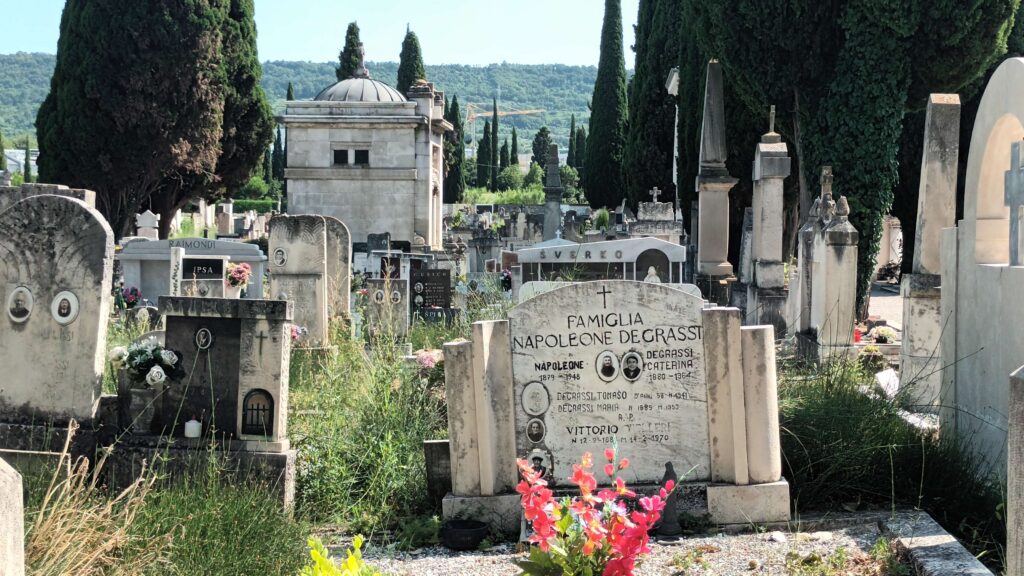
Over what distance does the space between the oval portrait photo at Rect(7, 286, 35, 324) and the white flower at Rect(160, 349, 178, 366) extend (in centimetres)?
91

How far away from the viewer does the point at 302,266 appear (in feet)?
39.5

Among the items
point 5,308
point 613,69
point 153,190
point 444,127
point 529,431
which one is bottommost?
point 529,431

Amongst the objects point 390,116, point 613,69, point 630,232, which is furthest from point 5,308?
point 613,69

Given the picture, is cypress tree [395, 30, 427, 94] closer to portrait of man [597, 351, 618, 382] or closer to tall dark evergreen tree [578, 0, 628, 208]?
tall dark evergreen tree [578, 0, 628, 208]

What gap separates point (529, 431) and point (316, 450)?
4.56ft

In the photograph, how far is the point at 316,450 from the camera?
6.55 meters

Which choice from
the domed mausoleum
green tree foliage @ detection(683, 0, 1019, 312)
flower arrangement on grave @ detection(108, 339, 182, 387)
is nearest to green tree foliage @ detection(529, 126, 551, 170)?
the domed mausoleum

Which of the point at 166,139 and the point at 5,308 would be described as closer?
the point at 5,308

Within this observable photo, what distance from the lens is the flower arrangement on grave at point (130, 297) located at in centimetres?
1692

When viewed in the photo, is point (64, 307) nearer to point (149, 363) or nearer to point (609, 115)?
point (149, 363)

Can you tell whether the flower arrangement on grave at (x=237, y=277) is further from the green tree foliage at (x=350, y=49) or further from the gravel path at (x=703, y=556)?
the green tree foliage at (x=350, y=49)

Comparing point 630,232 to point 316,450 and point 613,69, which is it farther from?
point 613,69

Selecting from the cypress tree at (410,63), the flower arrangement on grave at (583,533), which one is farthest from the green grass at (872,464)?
the cypress tree at (410,63)

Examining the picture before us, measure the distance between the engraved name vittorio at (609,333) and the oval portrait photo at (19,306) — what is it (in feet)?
9.75
